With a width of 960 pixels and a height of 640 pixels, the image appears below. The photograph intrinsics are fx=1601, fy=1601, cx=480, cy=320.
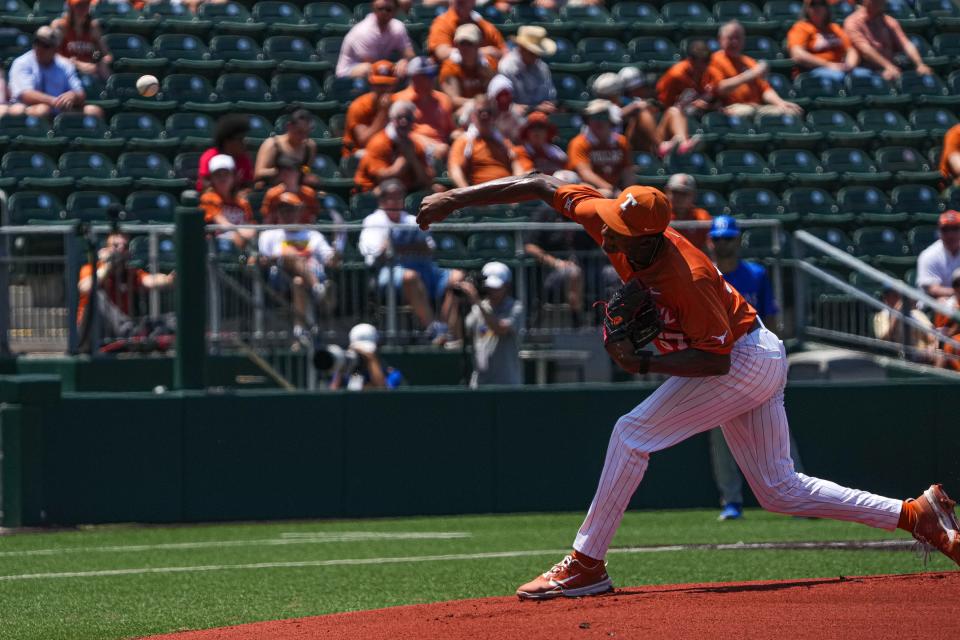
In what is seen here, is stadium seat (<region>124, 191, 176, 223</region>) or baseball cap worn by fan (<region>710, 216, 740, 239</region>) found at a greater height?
stadium seat (<region>124, 191, 176, 223</region>)

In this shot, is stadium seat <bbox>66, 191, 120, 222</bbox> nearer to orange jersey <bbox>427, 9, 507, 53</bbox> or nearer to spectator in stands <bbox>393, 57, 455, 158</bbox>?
spectator in stands <bbox>393, 57, 455, 158</bbox>

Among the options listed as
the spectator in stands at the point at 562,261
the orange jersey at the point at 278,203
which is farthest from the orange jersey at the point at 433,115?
the spectator in stands at the point at 562,261

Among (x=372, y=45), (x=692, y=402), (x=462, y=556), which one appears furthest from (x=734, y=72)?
(x=692, y=402)

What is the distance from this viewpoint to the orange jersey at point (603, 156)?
14.5m

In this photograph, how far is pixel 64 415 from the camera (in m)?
11.1

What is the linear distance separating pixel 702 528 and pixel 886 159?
7.27 m

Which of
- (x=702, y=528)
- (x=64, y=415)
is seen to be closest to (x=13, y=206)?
(x=64, y=415)

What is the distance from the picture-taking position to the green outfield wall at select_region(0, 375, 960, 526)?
11047 mm

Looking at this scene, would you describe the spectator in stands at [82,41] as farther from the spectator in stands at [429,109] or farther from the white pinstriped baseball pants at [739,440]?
the white pinstriped baseball pants at [739,440]

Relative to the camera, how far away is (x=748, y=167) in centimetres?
1596

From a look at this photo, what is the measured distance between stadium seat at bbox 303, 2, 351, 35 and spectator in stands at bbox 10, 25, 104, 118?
2782 mm

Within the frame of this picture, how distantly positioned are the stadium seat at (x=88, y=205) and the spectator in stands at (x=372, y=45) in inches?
117

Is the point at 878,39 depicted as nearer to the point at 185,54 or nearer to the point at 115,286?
the point at 185,54

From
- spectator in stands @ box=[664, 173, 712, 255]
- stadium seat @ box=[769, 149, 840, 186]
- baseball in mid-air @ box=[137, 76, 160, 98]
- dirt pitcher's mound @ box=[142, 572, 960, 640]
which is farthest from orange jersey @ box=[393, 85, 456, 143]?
dirt pitcher's mound @ box=[142, 572, 960, 640]
